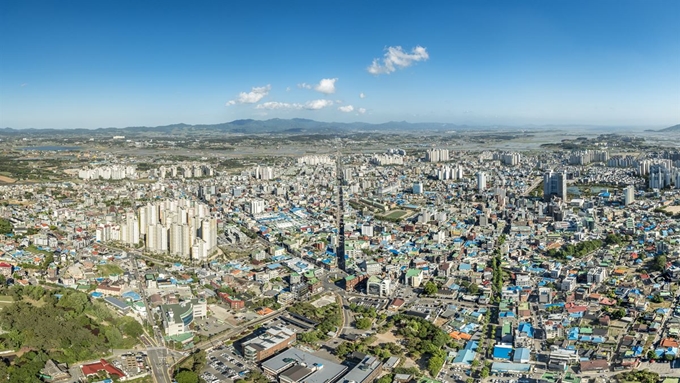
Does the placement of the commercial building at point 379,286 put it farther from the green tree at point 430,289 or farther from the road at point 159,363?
the road at point 159,363

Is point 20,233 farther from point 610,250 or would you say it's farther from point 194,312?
point 610,250

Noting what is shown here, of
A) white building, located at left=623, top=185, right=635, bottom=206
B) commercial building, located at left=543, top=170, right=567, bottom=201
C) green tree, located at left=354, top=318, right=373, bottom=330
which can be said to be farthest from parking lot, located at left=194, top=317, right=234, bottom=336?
white building, located at left=623, top=185, right=635, bottom=206

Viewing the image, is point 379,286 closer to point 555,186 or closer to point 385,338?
point 385,338

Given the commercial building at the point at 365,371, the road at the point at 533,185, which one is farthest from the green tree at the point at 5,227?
the road at the point at 533,185

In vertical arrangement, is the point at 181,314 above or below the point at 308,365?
above

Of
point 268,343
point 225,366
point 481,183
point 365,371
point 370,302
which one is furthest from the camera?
→ point 481,183

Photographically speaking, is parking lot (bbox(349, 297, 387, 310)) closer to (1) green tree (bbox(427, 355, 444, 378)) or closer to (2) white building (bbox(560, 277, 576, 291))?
(1) green tree (bbox(427, 355, 444, 378))

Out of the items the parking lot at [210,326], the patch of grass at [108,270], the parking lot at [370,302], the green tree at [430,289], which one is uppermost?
the patch of grass at [108,270]

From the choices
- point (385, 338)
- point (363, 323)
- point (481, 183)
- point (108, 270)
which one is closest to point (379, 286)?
point (363, 323)
